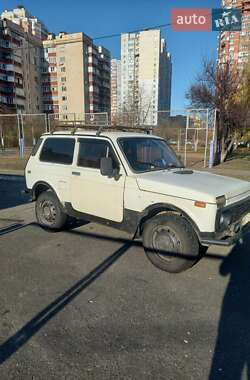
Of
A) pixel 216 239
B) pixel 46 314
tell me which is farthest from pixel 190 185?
pixel 46 314

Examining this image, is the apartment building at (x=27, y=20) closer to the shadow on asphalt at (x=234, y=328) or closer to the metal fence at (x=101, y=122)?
the metal fence at (x=101, y=122)

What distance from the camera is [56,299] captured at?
10.1 feet

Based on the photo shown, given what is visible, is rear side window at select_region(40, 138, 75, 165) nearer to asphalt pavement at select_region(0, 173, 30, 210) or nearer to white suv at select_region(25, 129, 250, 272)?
white suv at select_region(25, 129, 250, 272)

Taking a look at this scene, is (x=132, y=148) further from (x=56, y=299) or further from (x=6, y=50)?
(x=6, y=50)

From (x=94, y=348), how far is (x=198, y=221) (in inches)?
75.2

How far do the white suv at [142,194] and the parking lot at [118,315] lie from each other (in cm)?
51

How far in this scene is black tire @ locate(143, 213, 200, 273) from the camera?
354cm

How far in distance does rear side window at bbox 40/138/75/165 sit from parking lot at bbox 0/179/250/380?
64.4 inches

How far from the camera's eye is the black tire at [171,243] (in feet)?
11.6

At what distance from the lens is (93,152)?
447cm

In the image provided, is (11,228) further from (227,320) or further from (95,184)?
(227,320)

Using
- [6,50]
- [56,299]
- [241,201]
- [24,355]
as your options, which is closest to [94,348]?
[24,355]

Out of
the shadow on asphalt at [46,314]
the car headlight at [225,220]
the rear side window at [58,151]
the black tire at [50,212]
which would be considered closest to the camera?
the shadow on asphalt at [46,314]

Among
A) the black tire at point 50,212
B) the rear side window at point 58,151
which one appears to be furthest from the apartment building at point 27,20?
the black tire at point 50,212
